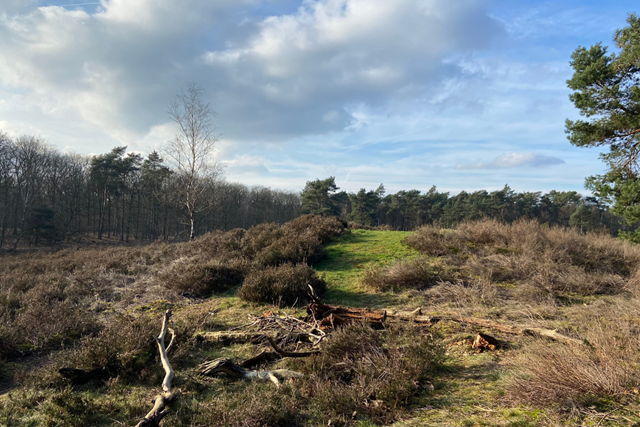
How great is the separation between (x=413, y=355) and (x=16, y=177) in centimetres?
3884

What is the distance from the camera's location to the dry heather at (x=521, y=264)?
6.90 meters

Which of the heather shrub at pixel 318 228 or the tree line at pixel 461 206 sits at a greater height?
the tree line at pixel 461 206

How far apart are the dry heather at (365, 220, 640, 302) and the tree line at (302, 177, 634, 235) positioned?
23.6 m

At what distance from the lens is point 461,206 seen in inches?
1676

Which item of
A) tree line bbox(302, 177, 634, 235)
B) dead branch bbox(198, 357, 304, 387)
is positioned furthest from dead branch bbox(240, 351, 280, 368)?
tree line bbox(302, 177, 634, 235)

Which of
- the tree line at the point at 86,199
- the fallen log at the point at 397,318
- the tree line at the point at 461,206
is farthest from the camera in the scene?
the tree line at the point at 461,206

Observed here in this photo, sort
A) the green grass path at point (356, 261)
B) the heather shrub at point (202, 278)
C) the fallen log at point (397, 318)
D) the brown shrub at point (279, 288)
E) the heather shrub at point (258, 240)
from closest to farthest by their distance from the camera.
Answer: the fallen log at point (397, 318)
the brown shrub at point (279, 288)
the green grass path at point (356, 261)
the heather shrub at point (202, 278)
the heather shrub at point (258, 240)

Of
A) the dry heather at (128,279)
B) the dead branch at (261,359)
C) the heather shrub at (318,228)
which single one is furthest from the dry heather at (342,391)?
the heather shrub at (318,228)

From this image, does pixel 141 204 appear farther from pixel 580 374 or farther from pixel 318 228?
pixel 580 374

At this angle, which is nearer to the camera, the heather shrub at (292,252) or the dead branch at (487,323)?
the dead branch at (487,323)

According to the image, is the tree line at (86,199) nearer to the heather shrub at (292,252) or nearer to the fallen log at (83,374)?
the heather shrub at (292,252)

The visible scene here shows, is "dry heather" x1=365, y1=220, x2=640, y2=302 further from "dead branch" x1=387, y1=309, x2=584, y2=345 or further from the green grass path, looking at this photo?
"dead branch" x1=387, y1=309, x2=584, y2=345

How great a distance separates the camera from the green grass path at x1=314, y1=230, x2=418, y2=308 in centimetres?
708

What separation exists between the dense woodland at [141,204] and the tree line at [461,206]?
0.12 metres
